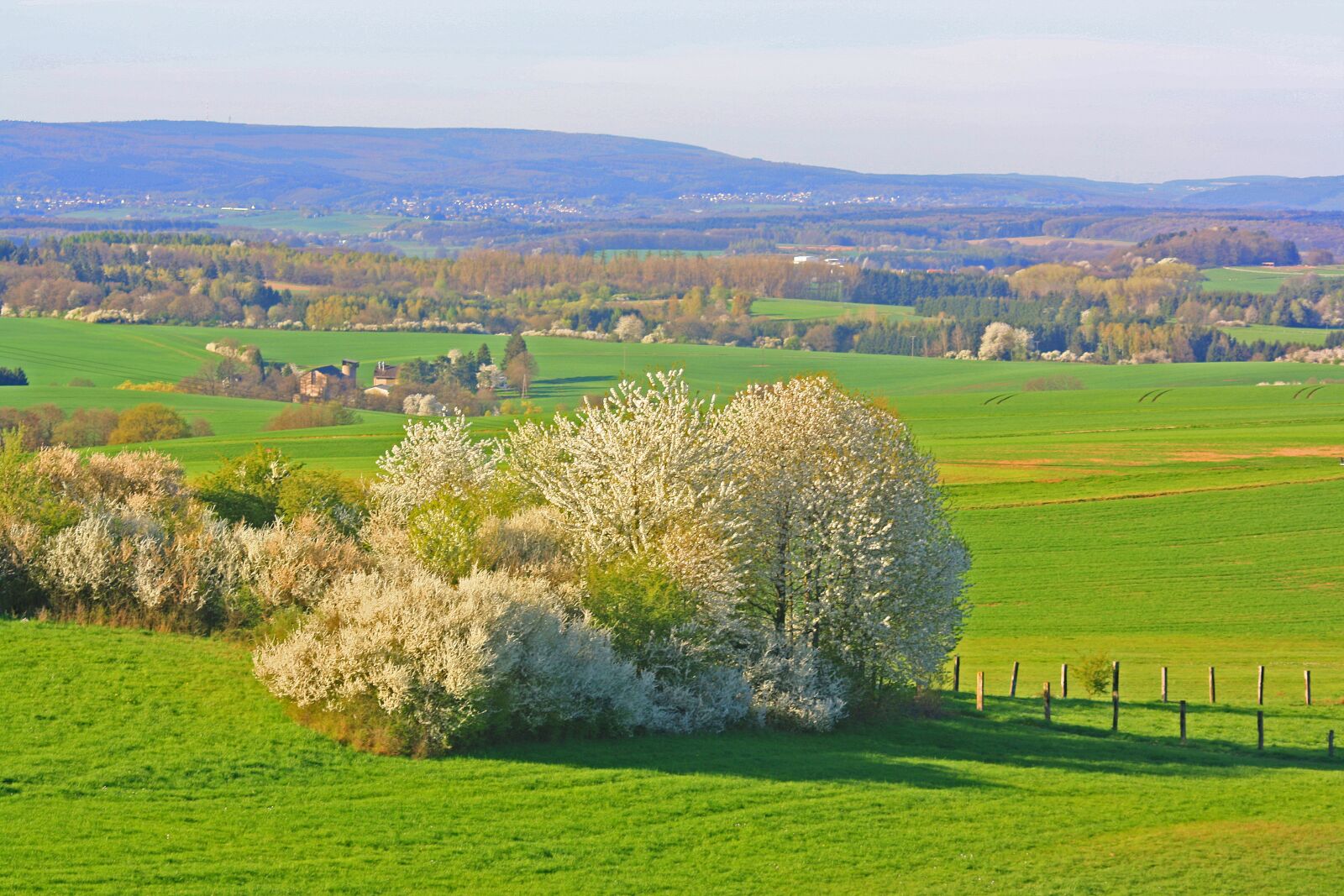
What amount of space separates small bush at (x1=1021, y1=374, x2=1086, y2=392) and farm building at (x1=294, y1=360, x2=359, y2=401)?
56257mm

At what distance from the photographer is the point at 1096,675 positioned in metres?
38.1

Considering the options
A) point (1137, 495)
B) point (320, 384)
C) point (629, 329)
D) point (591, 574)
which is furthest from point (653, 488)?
point (629, 329)

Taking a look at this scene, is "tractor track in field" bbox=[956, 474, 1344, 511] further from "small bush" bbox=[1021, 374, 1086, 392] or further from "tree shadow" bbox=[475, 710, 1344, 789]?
"small bush" bbox=[1021, 374, 1086, 392]

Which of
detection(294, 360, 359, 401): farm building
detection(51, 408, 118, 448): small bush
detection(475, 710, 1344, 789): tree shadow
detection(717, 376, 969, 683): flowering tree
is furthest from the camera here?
detection(294, 360, 359, 401): farm building

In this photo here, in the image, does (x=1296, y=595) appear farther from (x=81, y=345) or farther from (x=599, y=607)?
(x=81, y=345)

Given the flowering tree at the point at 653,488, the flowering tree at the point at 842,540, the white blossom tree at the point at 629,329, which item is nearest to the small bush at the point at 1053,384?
the white blossom tree at the point at 629,329

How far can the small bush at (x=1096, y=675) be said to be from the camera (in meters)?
38.2

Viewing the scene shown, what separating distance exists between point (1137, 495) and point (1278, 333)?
390ft

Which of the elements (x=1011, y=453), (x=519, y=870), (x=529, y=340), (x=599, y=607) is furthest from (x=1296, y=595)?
(x=529, y=340)

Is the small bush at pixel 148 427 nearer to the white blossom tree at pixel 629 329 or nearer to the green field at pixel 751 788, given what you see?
the green field at pixel 751 788

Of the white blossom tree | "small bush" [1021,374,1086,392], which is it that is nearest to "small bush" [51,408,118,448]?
"small bush" [1021,374,1086,392]

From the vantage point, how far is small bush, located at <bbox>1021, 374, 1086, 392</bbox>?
12156 centimetres

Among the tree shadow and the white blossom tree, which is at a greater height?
the tree shadow

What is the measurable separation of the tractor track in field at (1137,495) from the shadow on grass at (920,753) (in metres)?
28.5
